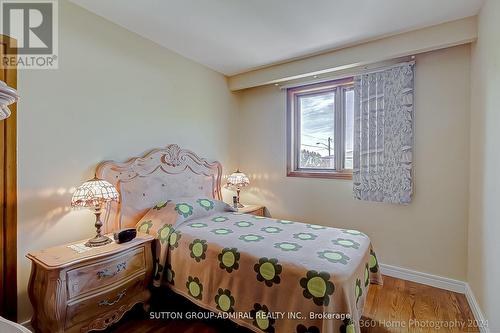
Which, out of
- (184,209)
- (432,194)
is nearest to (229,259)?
(184,209)

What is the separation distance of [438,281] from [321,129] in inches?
76.5

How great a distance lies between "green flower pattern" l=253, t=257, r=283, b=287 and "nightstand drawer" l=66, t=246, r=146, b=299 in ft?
3.14

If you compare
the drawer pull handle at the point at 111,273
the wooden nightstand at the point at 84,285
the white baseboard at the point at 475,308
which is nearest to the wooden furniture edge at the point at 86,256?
the wooden nightstand at the point at 84,285

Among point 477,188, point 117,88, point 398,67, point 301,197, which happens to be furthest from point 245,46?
point 477,188

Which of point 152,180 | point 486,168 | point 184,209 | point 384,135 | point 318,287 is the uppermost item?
point 384,135

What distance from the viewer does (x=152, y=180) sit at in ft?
8.28

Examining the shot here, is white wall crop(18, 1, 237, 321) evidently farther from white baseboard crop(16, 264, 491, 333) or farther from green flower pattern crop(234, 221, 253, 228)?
white baseboard crop(16, 264, 491, 333)

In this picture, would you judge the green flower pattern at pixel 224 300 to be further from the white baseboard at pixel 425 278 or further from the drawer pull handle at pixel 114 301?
the white baseboard at pixel 425 278

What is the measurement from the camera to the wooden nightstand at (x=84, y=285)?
154 centimetres

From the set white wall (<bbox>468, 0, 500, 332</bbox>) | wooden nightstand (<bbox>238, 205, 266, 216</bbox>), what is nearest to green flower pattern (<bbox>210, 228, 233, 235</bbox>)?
wooden nightstand (<bbox>238, 205, 266, 216</bbox>)

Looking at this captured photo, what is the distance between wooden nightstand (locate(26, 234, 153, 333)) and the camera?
5.04 ft

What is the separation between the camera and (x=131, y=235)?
6.47ft

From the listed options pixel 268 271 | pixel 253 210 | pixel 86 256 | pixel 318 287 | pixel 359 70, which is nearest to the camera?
pixel 318 287

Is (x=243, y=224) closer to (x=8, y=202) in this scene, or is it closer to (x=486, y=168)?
(x=8, y=202)
